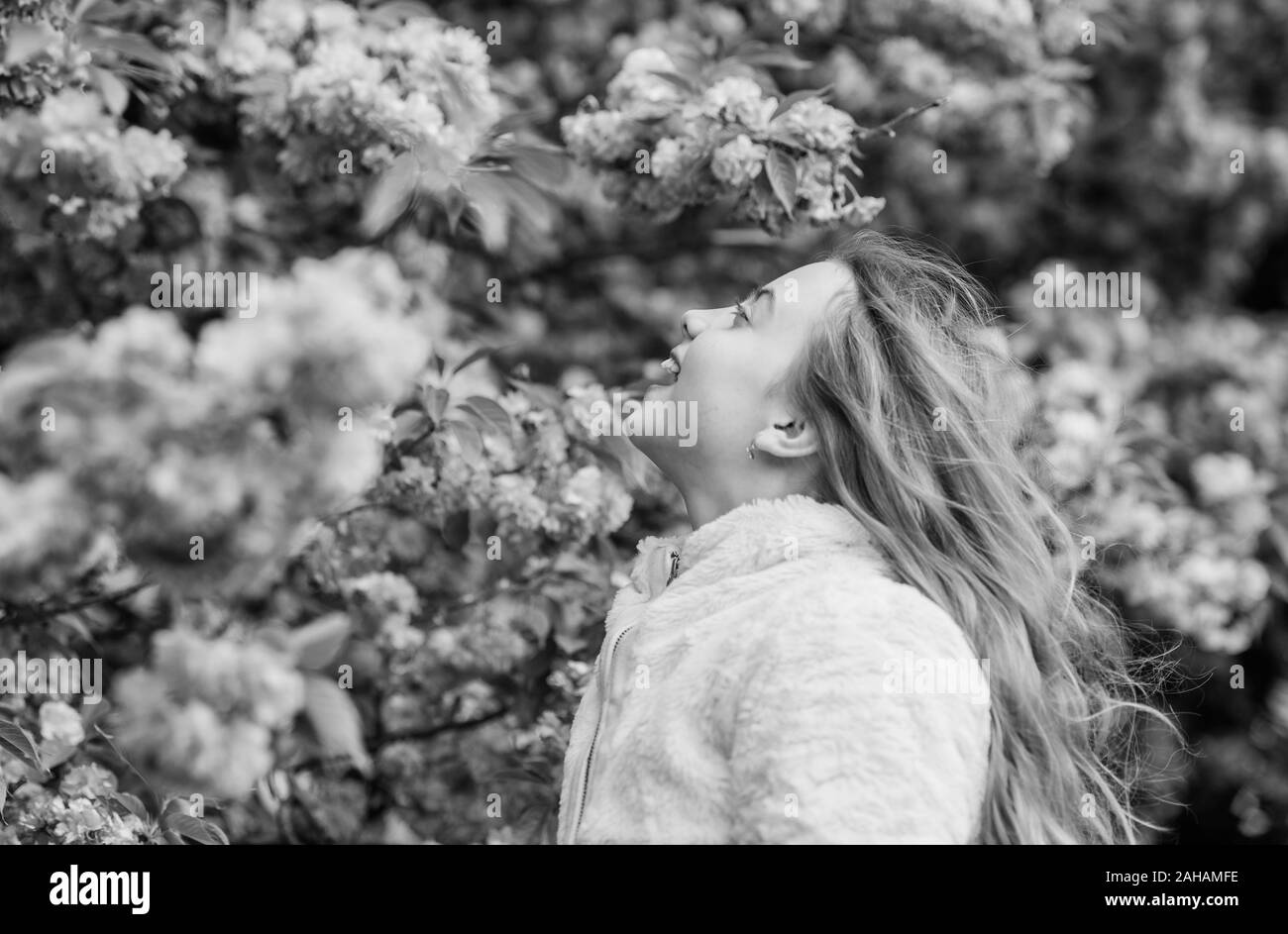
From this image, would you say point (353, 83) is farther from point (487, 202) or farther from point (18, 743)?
point (18, 743)

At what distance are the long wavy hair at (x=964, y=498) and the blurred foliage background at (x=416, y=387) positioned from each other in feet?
1.42

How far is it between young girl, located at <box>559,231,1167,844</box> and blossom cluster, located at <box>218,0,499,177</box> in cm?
73

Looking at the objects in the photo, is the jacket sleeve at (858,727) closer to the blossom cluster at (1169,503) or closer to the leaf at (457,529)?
the leaf at (457,529)

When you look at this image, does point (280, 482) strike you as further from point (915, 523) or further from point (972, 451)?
point (972, 451)

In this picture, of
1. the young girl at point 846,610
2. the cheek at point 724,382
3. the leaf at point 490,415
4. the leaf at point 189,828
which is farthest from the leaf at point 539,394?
the leaf at point 189,828

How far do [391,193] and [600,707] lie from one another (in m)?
0.91

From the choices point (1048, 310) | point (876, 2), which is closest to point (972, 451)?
point (876, 2)

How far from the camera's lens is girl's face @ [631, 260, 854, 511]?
1.69m

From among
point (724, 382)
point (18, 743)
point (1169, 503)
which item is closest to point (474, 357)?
point (724, 382)

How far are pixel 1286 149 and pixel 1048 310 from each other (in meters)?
1.32

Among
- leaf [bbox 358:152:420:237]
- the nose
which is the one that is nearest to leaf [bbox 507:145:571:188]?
leaf [bbox 358:152:420:237]

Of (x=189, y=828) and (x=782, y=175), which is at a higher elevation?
(x=782, y=175)

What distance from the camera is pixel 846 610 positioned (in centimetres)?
140
